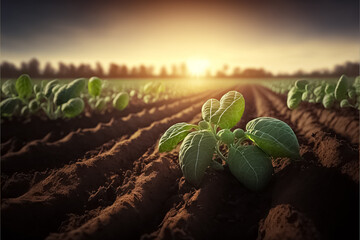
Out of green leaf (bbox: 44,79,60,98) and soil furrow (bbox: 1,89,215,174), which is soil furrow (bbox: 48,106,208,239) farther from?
green leaf (bbox: 44,79,60,98)

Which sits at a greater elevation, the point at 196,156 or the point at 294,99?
the point at 294,99

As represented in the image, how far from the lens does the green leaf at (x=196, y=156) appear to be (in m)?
2.21

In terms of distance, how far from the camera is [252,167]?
7.04 ft

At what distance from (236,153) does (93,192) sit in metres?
1.59

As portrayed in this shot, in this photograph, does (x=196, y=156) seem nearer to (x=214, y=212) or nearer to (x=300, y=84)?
(x=214, y=212)

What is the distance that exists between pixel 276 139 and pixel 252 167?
1.13ft

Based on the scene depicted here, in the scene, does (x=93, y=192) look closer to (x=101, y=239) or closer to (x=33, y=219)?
(x=33, y=219)

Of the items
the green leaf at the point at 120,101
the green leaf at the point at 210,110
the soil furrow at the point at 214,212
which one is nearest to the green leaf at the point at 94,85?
the green leaf at the point at 120,101

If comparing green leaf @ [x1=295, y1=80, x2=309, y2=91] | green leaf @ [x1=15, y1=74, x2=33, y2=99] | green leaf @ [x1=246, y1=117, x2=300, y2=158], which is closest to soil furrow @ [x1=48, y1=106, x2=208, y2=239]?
green leaf @ [x1=246, y1=117, x2=300, y2=158]

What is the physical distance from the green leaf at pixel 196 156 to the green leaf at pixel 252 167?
26 cm

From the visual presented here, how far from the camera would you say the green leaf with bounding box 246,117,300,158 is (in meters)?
2.17

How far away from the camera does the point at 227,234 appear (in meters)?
1.89

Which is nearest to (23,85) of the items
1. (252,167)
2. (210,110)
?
(210,110)

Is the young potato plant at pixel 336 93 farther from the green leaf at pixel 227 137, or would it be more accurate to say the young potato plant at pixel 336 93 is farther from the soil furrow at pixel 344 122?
the green leaf at pixel 227 137
